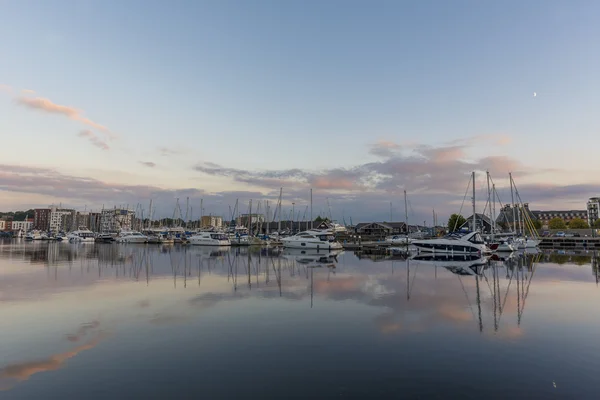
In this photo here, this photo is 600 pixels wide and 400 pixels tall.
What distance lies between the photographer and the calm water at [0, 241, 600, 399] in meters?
11.3

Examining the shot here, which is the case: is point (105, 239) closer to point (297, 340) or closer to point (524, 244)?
point (524, 244)

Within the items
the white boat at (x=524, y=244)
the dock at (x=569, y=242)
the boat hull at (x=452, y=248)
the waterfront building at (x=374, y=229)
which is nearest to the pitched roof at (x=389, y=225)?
the waterfront building at (x=374, y=229)

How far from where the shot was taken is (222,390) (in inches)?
432

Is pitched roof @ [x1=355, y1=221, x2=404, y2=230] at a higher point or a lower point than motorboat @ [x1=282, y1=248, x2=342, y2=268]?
higher

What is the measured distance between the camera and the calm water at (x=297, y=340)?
11.3 m

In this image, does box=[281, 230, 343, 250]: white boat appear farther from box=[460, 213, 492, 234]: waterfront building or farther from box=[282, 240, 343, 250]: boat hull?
box=[460, 213, 492, 234]: waterfront building

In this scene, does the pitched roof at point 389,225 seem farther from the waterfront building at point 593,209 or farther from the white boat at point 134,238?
the waterfront building at point 593,209

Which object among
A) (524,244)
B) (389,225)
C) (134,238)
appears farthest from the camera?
(389,225)

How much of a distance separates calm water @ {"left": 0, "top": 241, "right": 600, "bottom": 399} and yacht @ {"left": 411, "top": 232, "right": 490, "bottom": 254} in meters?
29.6

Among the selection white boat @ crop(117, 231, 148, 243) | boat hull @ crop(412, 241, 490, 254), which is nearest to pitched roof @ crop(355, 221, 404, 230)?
boat hull @ crop(412, 241, 490, 254)

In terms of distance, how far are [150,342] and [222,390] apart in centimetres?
601

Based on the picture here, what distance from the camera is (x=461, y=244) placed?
6119 cm

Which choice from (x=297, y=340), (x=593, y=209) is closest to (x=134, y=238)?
(x=297, y=340)

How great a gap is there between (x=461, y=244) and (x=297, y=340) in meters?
52.8
